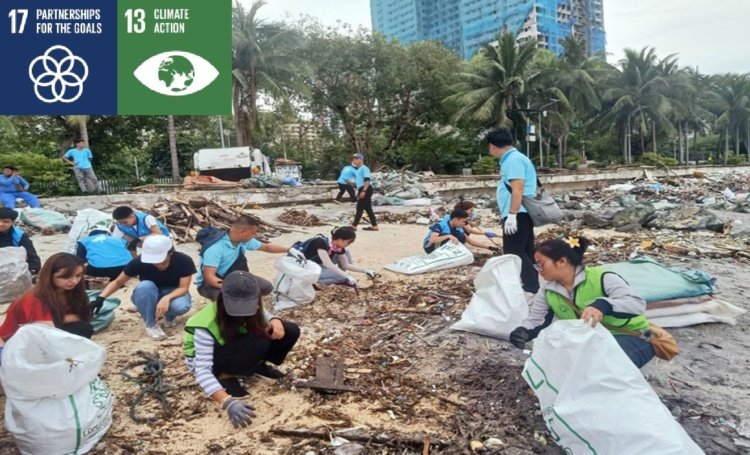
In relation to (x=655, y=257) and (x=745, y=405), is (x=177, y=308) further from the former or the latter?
(x=655, y=257)

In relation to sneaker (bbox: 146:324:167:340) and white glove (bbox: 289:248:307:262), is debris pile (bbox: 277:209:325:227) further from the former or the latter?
sneaker (bbox: 146:324:167:340)

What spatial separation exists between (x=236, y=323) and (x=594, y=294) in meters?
1.76

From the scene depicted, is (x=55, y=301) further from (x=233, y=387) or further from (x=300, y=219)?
(x=300, y=219)

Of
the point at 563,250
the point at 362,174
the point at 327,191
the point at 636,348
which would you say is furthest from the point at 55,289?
the point at 327,191

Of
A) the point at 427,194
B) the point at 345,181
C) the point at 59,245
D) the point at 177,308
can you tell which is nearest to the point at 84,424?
the point at 177,308

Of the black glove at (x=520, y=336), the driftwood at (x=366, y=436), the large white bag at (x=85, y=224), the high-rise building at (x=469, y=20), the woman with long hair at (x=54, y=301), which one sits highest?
the high-rise building at (x=469, y=20)

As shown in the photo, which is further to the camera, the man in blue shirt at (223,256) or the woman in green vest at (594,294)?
the man in blue shirt at (223,256)

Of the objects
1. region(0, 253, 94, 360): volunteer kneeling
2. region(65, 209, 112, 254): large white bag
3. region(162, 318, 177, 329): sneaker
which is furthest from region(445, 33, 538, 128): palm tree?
region(0, 253, 94, 360): volunteer kneeling

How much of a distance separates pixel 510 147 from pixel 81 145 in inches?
443

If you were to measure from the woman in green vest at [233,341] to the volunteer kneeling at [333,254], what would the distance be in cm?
193

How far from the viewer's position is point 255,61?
21516mm

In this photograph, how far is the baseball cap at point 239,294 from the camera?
233 centimetres

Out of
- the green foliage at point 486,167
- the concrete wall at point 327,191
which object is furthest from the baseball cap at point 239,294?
the green foliage at point 486,167

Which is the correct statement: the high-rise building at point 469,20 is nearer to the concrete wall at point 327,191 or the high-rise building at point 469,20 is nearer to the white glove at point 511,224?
the concrete wall at point 327,191
